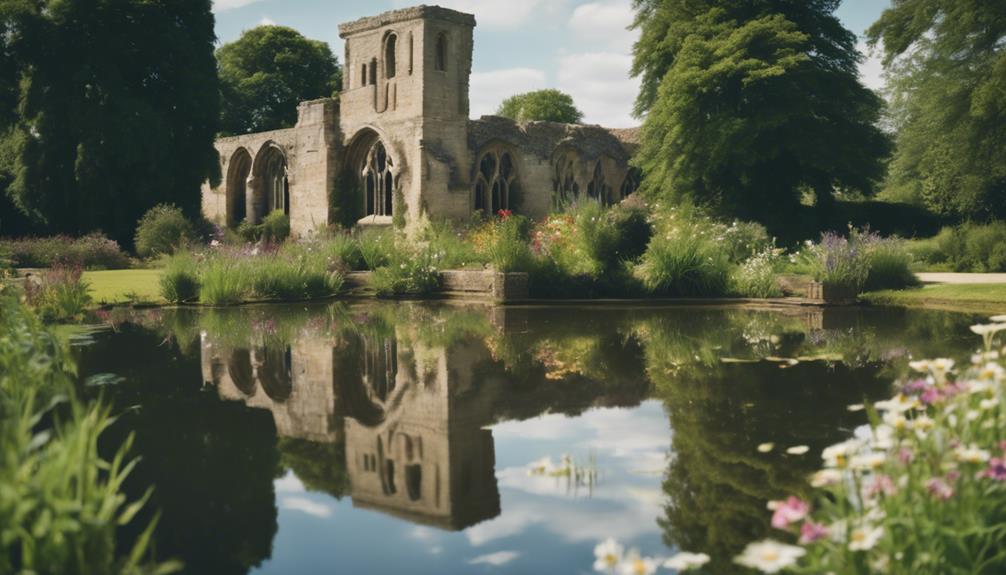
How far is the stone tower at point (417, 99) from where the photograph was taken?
1053 inches

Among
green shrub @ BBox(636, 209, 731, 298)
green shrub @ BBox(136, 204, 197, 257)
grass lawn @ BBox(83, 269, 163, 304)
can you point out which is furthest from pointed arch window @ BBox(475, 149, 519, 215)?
green shrub @ BBox(636, 209, 731, 298)

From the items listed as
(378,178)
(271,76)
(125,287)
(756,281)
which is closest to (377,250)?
(125,287)

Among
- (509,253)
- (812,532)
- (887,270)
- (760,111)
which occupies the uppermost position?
(760,111)

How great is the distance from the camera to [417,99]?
2681cm

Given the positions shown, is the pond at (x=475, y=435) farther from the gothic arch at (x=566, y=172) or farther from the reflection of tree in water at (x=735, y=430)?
the gothic arch at (x=566, y=172)

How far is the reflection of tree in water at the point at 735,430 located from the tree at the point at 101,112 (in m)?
23.9

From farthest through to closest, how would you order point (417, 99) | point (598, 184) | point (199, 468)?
point (598, 184) < point (417, 99) < point (199, 468)

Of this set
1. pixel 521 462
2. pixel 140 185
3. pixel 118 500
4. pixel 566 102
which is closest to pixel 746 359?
pixel 521 462

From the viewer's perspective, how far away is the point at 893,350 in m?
8.24

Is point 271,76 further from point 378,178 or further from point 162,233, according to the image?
point 162,233

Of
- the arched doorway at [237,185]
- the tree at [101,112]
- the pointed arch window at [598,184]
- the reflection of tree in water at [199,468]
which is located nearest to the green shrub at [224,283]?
the reflection of tree in water at [199,468]

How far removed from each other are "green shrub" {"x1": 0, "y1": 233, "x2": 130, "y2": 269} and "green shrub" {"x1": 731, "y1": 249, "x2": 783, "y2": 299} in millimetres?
15845

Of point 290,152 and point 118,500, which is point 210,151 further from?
point 118,500

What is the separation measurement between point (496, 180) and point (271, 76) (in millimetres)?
20952
